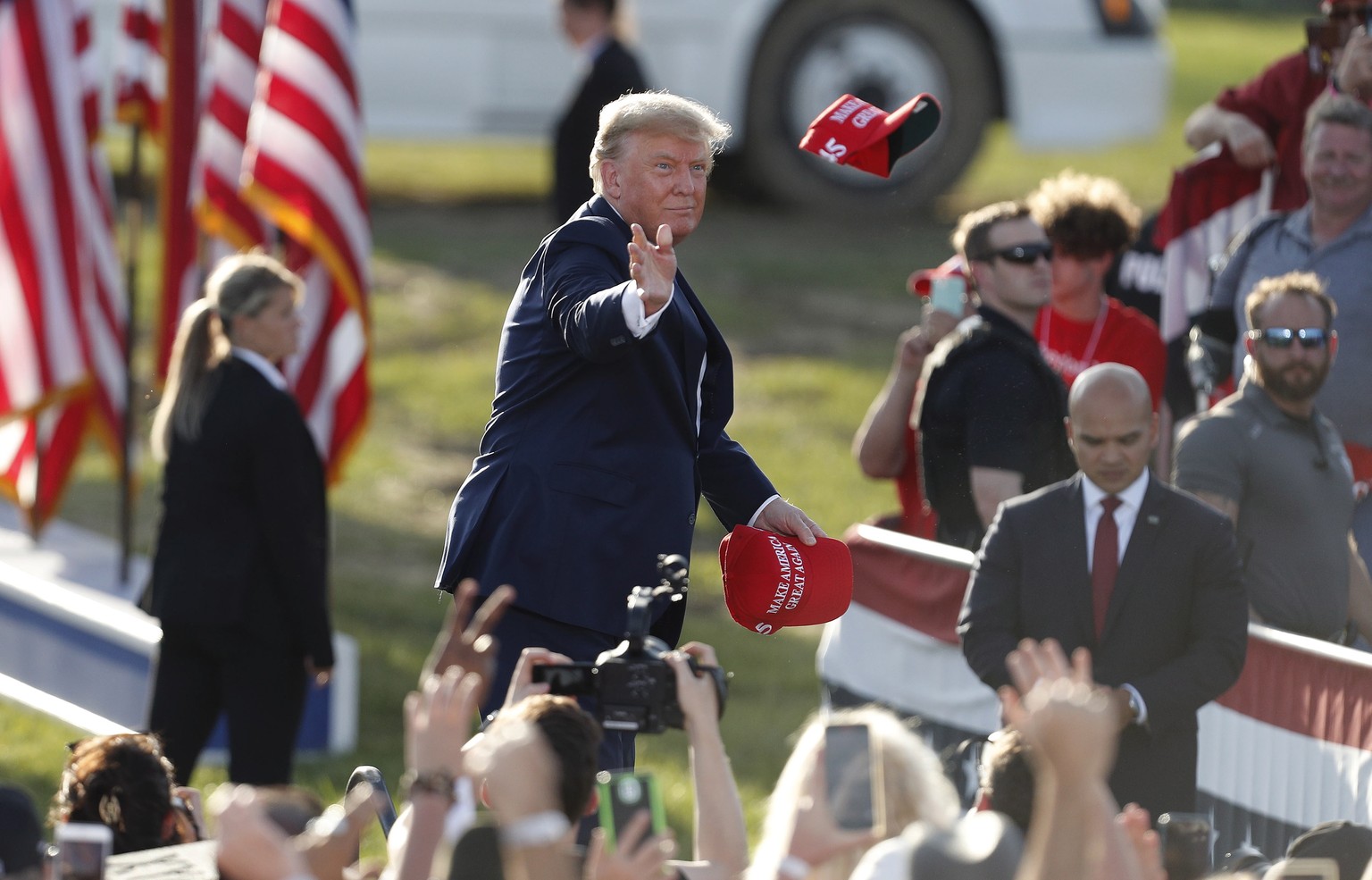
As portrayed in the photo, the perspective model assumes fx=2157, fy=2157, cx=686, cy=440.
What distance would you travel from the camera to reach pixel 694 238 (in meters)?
15.2

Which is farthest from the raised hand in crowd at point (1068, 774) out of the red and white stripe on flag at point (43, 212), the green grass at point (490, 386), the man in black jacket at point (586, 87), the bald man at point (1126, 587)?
the red and white stripe on flag at point (43, 212)

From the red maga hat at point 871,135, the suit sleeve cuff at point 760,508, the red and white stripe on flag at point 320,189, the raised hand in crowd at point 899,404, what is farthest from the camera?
the red and white stripe on flag at point 320,189

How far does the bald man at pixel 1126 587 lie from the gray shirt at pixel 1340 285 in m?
1.07

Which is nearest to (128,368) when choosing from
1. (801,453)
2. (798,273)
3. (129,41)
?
(129,41)

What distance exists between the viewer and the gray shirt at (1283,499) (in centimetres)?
566

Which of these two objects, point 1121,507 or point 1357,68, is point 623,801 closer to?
point 1121,507

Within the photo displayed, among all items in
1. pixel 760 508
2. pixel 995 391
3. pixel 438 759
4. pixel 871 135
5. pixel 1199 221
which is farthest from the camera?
pixel 1199 221

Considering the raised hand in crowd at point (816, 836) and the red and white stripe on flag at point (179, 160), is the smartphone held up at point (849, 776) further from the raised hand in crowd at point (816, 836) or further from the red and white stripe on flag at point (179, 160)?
the red and white stripe on flag at point (179, 160)

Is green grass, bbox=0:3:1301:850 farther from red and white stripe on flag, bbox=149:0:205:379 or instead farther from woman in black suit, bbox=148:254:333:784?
red and white stripe on flag, bbox=149:0:205:379

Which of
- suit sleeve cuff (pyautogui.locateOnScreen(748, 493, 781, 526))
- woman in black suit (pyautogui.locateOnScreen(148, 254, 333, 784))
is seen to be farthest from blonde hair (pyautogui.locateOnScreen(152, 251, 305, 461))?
suit sleeve cuff (pyautogui.locateOnScreen(748, 493, 781, 526))

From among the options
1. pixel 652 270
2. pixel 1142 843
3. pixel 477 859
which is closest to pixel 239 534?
pixel 652 270

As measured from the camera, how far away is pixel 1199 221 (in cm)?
724

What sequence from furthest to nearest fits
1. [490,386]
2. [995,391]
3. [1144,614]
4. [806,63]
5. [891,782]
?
[806,63], [490,386], [995,391], [1144,614], [891,782]

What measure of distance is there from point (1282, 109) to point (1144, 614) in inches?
98.4
